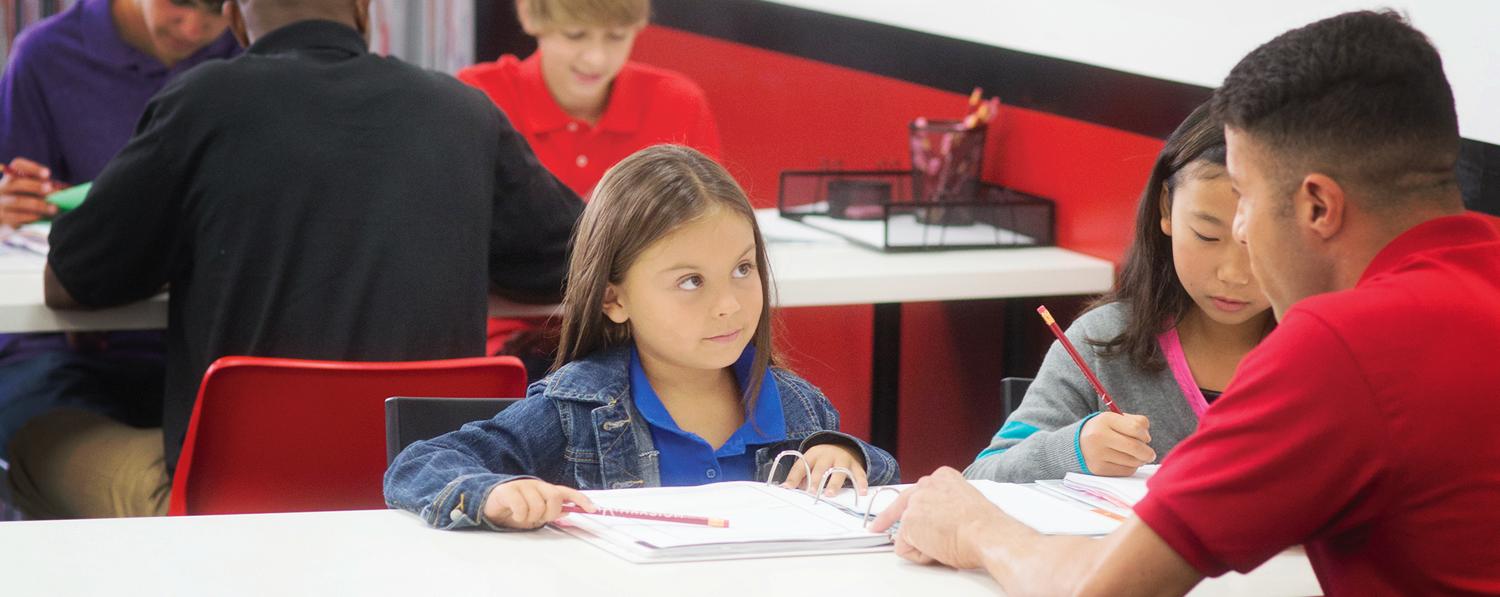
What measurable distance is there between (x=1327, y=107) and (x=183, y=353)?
1.82 meters

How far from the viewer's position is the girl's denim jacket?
164cm

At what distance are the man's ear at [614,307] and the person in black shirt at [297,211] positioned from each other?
0.52 metres

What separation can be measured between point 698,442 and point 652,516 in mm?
308

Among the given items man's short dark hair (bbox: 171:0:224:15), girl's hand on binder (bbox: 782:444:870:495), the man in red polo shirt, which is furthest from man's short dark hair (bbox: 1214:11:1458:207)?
man's short dark hair (bbox: 171:0:224:15)

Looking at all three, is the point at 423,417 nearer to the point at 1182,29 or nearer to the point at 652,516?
the point at 652,516

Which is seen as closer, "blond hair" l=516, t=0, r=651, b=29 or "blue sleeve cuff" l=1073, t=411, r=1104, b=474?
"blue sleeve cuff" l=1073, t=411, r=1104, b=474

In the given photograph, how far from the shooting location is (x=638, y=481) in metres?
1.79

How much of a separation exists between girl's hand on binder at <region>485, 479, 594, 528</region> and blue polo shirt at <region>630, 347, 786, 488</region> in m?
0.32

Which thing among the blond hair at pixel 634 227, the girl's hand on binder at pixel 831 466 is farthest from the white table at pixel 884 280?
the girl's hand on binder at pixel 831 466

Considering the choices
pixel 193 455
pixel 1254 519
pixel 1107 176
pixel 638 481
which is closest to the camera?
pixel 1254 519

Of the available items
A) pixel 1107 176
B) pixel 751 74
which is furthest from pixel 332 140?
pixel 751 74

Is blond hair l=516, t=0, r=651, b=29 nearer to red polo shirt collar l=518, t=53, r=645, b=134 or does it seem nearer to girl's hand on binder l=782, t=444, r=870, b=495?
red polo shirt collar l=518, t=53, r=645, b=134

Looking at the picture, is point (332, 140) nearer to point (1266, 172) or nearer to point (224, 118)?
point (224, 118)

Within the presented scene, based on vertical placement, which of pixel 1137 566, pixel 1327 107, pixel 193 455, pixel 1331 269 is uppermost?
pixel 1327 107
